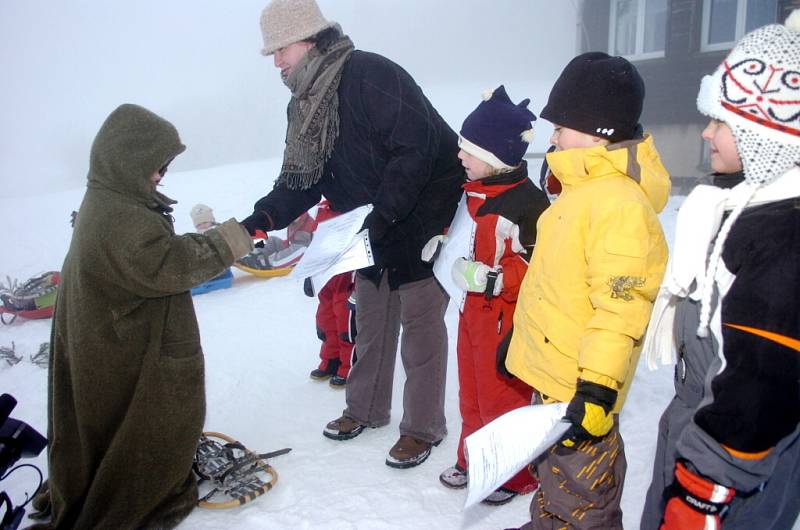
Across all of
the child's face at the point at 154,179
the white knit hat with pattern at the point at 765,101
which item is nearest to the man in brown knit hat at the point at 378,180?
the child's face at the point at 154,179

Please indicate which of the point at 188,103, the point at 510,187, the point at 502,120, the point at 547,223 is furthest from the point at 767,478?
the point at 188,103

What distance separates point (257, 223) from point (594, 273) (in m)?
1.86

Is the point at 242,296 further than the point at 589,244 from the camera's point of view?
Yes

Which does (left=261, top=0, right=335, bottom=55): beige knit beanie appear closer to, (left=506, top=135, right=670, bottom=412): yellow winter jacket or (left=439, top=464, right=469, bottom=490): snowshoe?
(left=506, top=135, right=670, bottom=412): yellow winter jacket

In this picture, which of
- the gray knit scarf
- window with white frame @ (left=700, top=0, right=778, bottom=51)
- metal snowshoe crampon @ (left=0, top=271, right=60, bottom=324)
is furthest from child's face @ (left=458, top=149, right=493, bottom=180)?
window with white frame @ (left=700, top=0, right=778, bottom=51)

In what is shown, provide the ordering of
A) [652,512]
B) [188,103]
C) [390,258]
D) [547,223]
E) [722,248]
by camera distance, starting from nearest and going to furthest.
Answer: [722,248] → [652,512] → [547,223] → [390,258] → [188,103]

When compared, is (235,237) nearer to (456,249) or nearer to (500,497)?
(456,249)

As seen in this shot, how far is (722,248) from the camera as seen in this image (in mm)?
1369

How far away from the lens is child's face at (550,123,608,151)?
1.89 meters

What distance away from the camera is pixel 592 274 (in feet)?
5.65

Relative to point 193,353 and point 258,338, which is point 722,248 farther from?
point 258,338

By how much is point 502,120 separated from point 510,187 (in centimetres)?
28

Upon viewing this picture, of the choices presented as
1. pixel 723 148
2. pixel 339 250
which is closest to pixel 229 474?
pixel 339 250

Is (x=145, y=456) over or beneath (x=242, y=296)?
over
